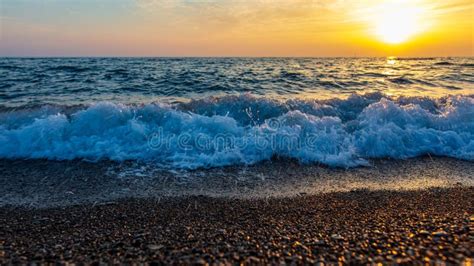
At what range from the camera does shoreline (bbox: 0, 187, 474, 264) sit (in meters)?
2.63

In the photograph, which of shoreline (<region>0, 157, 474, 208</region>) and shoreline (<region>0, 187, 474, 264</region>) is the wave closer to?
shoreline (<region>0, 157, 474, 208</region>)

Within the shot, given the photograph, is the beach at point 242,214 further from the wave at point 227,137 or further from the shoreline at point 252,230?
the wave at point 227,137

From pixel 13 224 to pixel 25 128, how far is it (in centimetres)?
379

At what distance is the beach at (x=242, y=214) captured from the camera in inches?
106

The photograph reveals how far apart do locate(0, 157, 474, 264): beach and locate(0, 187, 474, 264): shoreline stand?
1 centimetres

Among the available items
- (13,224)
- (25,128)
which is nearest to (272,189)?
(13,224)

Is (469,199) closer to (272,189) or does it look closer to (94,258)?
(272,189)

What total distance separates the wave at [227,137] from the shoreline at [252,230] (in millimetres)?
1738

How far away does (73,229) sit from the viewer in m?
3.30

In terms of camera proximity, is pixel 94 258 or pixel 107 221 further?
pixel 107 221

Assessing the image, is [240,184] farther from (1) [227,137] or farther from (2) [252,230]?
(1) [227,137]

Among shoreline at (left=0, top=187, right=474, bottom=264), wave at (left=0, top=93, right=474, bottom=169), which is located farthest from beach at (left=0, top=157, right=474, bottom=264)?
wave at (left=0, top=93, right=474, bottom=169)

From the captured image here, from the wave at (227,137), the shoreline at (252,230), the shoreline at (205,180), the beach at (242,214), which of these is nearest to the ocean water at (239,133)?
the wave at (227,137)

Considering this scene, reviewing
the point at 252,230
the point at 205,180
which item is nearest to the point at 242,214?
the point at 252,230
